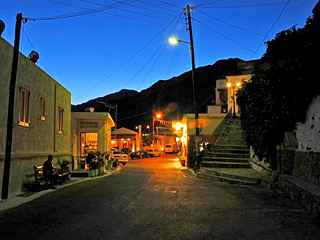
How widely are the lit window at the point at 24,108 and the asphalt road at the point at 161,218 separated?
4.23 m

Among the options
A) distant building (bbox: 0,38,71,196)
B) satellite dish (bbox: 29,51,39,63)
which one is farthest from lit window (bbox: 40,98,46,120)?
satellite dish (bbox: 29,51,39,63)

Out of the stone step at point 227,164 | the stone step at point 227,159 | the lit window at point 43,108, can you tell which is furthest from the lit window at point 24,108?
the stone step at point 227,159

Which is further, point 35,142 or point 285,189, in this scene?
point 35,142

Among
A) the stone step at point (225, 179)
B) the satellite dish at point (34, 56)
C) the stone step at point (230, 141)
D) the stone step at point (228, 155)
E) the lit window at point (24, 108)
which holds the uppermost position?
the satellite dish at point (34, 56)

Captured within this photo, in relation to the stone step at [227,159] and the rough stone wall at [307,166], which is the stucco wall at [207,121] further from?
the rough stone wall at [307,166]

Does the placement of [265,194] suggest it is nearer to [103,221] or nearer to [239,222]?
[239,222]

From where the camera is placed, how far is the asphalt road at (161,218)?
5625 mm

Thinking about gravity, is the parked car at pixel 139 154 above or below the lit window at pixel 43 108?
below

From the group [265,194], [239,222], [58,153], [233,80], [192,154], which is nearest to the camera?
[239,222]

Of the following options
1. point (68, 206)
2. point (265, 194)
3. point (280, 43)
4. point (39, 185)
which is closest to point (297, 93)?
point (280, 43)

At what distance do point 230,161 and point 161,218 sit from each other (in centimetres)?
1205

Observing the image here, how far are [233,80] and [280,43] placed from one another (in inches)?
1033

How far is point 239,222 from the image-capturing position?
6418 millimetres

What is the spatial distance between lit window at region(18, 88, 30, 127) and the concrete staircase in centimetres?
922
